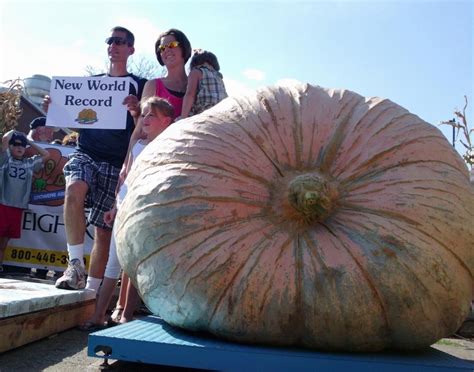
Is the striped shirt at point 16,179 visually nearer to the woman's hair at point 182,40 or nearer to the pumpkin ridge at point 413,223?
the woman's hair at point 182,40

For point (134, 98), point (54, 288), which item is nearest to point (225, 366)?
point (54, 288)

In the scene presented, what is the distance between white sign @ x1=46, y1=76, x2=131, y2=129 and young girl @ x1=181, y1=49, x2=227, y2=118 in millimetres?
870

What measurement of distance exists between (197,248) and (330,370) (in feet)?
2.09

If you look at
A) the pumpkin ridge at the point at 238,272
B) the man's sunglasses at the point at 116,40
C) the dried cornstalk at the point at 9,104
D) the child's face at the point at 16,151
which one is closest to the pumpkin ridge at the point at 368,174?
the pumpkin ridge at the point at 238,272

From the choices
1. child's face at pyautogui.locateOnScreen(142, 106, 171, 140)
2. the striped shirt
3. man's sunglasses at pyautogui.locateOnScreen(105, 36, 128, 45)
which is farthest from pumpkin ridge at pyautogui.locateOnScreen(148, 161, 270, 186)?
the striped shirt

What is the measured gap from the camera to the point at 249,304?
1947 millimetres

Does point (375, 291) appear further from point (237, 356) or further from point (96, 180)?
point (96, 180)

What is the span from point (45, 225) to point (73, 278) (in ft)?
8.86

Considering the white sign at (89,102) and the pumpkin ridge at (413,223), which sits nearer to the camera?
the pumpkin ridge at (413,223)

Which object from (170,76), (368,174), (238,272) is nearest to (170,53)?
(170,76)

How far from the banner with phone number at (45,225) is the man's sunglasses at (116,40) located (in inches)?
83.2

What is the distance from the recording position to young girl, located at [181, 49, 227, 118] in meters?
3.66

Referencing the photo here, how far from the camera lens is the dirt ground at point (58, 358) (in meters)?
2.33

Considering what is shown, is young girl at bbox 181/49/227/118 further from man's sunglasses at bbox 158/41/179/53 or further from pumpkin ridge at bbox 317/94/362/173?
pumpkin ridge at bbox 317/94/362/173
